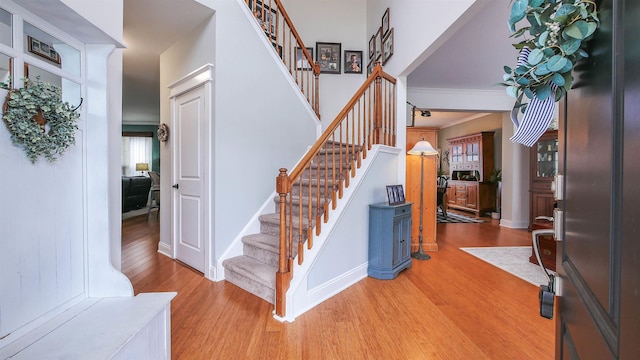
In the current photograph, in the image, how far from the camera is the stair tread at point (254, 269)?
2.27 metres

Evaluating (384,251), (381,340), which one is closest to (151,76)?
(384,251)

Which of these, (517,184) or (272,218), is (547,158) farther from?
(272,218)

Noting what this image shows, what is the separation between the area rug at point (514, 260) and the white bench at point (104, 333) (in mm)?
3193

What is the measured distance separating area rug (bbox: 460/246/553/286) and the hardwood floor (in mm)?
165

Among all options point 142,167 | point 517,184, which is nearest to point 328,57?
point 517,184

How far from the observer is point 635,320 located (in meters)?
0.37

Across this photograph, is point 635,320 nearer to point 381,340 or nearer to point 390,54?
point 381,340

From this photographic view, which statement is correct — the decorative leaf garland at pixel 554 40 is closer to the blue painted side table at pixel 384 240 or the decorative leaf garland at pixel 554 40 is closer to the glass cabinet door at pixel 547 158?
the blue painted side table at pixel 384 240

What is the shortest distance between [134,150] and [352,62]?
8007mm

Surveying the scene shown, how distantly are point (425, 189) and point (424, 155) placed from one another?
50cm

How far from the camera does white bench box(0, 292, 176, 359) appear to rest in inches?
38.4

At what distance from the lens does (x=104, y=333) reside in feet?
3.55

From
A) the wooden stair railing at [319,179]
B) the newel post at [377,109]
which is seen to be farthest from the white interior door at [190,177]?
the newel post at [377,109]

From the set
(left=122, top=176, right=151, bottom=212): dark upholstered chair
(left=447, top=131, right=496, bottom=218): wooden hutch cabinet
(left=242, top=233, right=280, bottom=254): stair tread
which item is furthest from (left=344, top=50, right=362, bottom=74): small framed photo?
(left=122, top=176, right=151, bottom=212): dark upholstered chair
